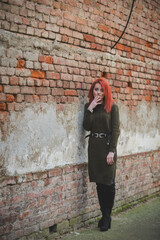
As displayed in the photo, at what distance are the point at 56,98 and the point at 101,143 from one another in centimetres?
82

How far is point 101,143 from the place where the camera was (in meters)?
3.99

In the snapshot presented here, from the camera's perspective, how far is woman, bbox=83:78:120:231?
3.97 meters

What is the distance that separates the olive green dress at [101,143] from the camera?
3.97m

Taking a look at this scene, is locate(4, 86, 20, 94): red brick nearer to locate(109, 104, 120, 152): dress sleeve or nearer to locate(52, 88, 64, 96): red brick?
locate(52, 88, 64, 96): red brick

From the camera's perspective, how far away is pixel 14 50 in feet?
10.9

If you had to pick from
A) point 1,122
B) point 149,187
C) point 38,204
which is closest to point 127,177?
point 149,187

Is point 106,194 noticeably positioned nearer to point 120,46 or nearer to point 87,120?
point 87,120

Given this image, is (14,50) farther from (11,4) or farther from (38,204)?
(38,204)

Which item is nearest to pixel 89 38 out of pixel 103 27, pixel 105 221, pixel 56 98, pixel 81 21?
pixel 81 21

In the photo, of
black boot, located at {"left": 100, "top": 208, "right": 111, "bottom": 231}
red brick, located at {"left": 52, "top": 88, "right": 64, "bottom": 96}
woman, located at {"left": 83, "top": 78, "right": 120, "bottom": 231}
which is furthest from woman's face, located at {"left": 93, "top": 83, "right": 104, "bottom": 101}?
black boot, located at {"left": 100, "top": 208, "right": 111, "bottom": 231}

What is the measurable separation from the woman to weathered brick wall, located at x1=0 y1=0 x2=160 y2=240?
8.0 inches

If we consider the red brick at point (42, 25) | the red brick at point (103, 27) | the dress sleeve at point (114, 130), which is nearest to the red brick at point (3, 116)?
the red brick at point (42, 25)

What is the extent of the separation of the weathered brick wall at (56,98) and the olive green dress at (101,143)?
21 centimetres

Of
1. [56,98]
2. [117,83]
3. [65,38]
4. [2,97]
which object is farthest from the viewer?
[117,83]
